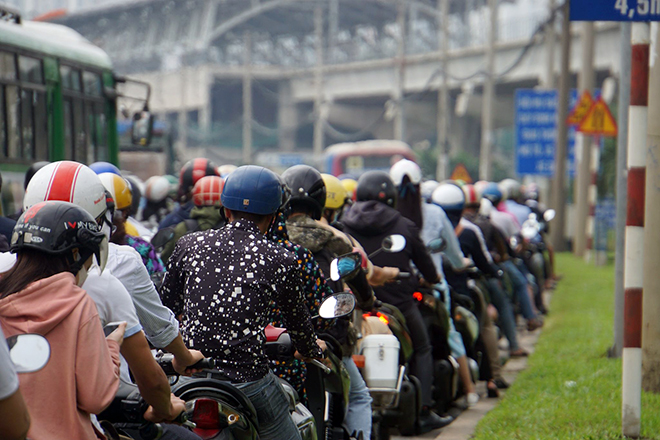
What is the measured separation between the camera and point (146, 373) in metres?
3.01

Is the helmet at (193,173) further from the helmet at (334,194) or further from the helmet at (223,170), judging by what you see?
the helmet at (334,194)

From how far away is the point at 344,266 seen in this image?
436 centimetres

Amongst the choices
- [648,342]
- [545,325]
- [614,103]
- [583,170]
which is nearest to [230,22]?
[614,103]

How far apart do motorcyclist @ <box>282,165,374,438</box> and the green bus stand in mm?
4523

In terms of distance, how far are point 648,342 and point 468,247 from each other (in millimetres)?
2002

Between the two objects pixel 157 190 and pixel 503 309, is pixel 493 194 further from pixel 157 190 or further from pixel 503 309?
pixel 157 190

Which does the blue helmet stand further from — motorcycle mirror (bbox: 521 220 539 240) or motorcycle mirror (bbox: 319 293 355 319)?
motorcycle mirror (bbox: 521 220 539 240)

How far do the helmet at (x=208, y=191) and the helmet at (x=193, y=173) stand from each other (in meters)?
1.06

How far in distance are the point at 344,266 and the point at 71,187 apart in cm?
131

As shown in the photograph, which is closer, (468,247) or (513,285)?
(468,247)

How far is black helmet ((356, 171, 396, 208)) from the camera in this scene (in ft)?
21.2

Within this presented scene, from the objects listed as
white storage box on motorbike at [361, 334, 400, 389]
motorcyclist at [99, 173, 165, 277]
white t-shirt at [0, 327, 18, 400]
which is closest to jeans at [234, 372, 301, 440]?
motorcyclist at [99, 173, 165, 277]

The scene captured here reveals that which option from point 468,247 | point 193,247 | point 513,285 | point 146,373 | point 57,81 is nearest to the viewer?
point 146,373

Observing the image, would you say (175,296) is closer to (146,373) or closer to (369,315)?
(146,373)
